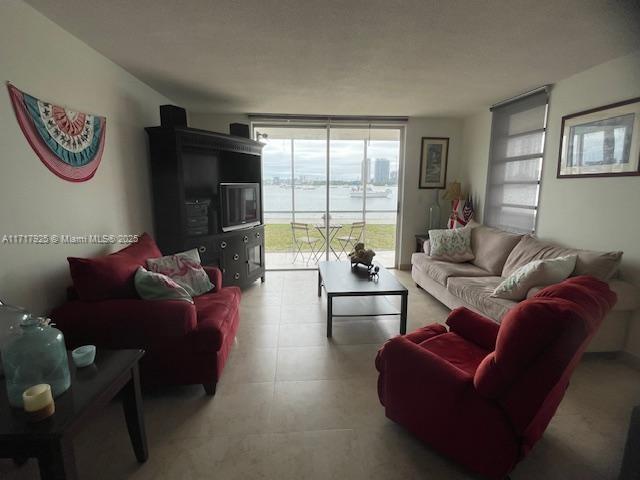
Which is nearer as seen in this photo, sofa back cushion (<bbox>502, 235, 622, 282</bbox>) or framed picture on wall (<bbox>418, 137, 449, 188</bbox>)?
sofa back cushion (<bbox>502, 235, 622, 282</bbox>)

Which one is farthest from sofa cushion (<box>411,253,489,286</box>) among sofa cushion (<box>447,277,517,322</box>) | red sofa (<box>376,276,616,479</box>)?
red sofa (<box>376,276,616,479</box>)

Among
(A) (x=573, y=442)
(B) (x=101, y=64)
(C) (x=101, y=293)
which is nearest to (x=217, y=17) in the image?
(B) (x=101, y=64)

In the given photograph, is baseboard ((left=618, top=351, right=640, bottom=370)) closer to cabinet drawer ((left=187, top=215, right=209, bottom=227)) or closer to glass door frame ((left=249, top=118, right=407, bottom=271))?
glass door frame ((left=249, top=118, right=407, bottom=271))

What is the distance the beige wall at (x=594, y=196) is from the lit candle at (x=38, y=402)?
3561 mm

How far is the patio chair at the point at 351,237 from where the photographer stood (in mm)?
5137

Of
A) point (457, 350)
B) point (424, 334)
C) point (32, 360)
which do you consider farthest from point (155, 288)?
point (457, 350)

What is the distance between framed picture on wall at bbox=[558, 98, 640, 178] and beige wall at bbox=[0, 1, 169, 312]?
406cm

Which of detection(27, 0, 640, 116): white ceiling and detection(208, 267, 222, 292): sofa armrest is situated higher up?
detection(27, 0, 640, 116): white ceiling

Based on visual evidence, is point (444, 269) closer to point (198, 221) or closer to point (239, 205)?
point (239, 205)

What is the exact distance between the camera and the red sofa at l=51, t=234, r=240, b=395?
184cm

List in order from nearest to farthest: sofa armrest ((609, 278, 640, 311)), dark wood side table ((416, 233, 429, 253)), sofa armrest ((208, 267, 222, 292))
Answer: sofa armrest ((609, 278, 640, 311)) → sofa armrest ((208, 267, 222, 292)) → dark wood side table ((416, 233, 429, 253))

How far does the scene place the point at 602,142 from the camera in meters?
2.61

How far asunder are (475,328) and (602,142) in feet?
6.72

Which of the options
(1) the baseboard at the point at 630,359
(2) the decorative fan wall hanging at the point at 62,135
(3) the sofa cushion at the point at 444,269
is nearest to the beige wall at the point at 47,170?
(2) the decorative fan wall hanging at the point at 62,135
